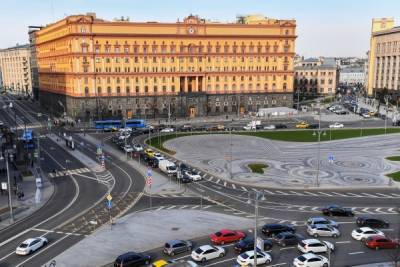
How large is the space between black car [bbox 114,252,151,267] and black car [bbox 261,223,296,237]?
14631 millimetres

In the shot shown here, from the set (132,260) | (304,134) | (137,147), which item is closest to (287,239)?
(132,260)

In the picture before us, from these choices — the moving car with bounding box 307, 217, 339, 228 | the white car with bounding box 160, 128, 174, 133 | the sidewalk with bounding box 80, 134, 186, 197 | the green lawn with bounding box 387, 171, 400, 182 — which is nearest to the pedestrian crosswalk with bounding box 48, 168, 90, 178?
the sidewalk with bounding box 80, 134, 186, 197

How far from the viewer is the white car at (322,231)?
4656 cm

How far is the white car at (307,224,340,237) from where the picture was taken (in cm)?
4656

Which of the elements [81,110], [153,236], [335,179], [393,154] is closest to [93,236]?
[153,236]

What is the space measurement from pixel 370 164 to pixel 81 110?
96669mm

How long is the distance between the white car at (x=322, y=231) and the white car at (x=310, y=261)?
24.0 feet

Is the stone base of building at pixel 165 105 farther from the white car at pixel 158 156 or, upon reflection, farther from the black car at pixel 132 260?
the black car at pixel 132 260

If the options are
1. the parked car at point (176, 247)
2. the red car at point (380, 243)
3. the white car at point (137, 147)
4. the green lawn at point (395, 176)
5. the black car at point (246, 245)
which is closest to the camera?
the parked car at point (176, 247)

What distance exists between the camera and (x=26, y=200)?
60.9m

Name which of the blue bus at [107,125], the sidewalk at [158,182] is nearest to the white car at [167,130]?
the blue bus at [107,125]

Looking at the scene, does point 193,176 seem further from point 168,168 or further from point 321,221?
point 321,221

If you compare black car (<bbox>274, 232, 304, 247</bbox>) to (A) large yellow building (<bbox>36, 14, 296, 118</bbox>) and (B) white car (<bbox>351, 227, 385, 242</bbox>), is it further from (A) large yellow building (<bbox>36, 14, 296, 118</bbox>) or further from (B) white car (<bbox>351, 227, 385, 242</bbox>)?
(A) large yellow building (<bbox>36, 14, 296, 118</bbox>)

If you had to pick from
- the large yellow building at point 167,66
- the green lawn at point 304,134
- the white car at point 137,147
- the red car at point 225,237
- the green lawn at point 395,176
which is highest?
the large yellow building at point 167,66
